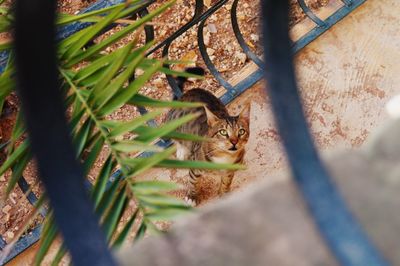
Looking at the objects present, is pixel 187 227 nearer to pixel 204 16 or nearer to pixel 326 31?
pixel 204 16

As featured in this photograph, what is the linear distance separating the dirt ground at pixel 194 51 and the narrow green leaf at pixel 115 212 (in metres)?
1.91

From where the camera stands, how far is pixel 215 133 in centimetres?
384

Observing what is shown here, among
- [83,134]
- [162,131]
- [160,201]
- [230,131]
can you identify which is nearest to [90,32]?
[83,134]

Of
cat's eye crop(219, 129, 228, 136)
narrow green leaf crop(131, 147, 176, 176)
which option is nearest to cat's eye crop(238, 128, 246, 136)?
cat's eye crop(219, 129, 228, 136)

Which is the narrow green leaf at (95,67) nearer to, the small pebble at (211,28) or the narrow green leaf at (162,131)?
the narrow green leaf at (162,131)

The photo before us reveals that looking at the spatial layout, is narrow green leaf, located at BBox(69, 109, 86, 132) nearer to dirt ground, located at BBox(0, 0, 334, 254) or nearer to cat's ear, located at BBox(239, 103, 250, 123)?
cat's ear, located at BBox(239, 103, 250, 123)

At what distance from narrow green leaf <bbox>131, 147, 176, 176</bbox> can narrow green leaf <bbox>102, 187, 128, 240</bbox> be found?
0.21ft

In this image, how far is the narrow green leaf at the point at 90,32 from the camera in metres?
2.43

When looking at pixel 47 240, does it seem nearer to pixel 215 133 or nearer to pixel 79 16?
pixel 79 16

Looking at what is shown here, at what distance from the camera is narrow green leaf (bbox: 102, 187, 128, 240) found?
2055 millimetres

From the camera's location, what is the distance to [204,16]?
11.3 feet

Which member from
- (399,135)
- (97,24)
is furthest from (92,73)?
(399,135)

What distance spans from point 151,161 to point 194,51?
2452 millimetres

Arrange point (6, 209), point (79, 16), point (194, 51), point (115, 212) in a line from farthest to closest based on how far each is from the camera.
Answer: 1. point (194, 51)
2. point (6, 209)
3. point (79, 16)
4. point (115, 212)
